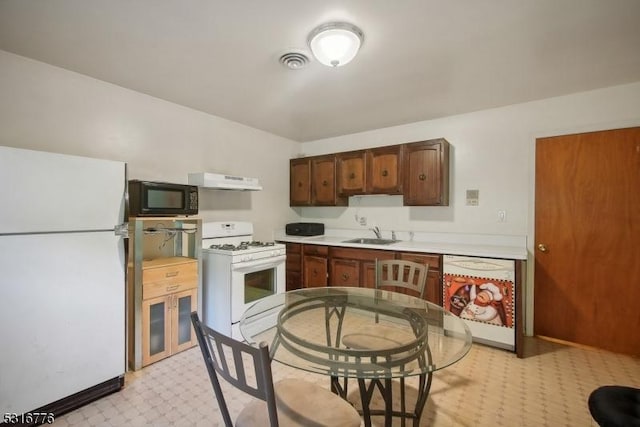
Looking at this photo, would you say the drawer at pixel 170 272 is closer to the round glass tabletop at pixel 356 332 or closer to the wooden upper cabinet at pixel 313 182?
the round glass tabletop at pixel 356 332

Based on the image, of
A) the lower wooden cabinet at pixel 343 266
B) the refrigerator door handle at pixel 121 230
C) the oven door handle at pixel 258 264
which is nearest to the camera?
the refrigerator door handle at pixel 121 230

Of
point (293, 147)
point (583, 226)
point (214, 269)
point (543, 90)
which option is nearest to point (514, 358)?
point (583, 226)

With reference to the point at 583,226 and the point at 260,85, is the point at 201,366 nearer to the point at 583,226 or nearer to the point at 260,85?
the point at 260,85

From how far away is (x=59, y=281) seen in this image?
1.74 meters

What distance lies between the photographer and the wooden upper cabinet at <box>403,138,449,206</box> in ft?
10.2

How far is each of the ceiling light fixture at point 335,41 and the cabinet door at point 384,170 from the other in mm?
1749

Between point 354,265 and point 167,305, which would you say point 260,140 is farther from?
point 167,305

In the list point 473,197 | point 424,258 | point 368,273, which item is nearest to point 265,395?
point 424,258

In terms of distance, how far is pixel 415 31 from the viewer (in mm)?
1726

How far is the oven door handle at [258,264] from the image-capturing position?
273 cm

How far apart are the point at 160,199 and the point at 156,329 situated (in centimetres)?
111

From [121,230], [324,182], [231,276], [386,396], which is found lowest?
[386,396]

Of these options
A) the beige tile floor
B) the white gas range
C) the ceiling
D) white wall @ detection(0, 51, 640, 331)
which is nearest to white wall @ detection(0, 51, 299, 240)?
white wall @ detection(0, 51, 640, 331)

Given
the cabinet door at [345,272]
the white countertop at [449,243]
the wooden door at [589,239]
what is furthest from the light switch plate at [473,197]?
the cabinet door at [345,272]
